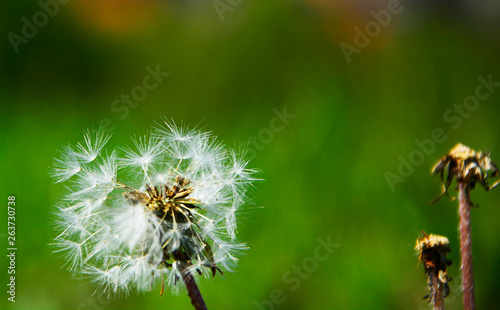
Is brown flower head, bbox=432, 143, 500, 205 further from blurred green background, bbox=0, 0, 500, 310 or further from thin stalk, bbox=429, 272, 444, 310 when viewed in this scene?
blurred green background, bbox=0, 0, 500, 310

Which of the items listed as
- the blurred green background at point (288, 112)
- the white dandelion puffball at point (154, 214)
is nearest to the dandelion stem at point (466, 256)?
the white dandelion puffball at point (154, 214)

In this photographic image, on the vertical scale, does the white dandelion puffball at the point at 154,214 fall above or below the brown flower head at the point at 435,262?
above

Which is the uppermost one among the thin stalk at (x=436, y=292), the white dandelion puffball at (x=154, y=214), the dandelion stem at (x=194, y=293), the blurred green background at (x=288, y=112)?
the blurred green background at (x=288, y=112)

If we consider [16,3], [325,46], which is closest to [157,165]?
[325,46]

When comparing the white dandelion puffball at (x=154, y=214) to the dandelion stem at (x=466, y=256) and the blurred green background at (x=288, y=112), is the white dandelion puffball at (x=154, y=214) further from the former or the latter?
the blurred green background at (x=288, y=112)

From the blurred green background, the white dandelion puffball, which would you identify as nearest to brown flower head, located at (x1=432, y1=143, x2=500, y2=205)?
the white dandelion puffball

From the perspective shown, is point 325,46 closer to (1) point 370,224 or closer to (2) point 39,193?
(1) point 370,224
